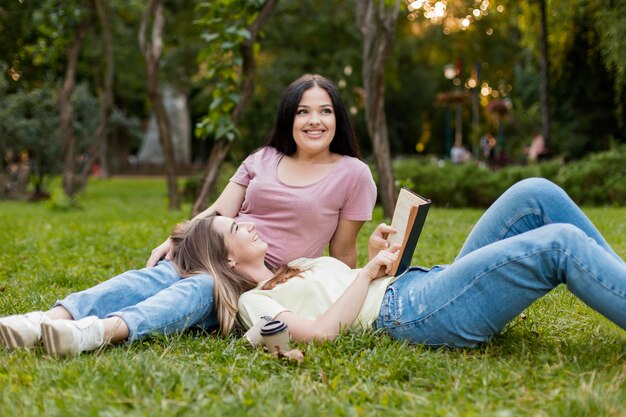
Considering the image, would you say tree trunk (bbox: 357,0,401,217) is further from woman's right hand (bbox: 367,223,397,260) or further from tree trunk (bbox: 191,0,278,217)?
woman's right hand (bbox: 367,223,397,260)

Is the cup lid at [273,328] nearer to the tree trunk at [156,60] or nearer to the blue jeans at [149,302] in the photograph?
the blue jeans at [149,302]

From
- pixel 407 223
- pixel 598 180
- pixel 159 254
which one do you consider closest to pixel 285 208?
pixel 159 254

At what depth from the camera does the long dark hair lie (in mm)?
3742

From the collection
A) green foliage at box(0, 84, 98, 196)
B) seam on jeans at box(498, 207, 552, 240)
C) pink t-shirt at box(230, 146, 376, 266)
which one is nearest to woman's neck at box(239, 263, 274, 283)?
pink t-shirt at box(230, 146, 376, 266)

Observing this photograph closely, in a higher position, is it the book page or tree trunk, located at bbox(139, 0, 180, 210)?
tree trunk, located at bbox(139, 0, 180, 210)

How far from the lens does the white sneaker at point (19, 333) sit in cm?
292

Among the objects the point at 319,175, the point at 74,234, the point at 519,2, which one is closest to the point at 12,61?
the point at 74,234

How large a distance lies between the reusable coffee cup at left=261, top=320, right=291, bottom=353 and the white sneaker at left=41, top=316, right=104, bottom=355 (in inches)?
26.6

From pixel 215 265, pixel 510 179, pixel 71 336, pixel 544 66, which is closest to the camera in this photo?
pixel 71 336

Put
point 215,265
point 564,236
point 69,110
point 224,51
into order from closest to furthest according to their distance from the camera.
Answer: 1. point 564,236
2. point 215,265
3. point 224,51
4. point 69,110

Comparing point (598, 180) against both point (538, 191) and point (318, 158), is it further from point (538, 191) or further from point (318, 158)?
point (538, 191)

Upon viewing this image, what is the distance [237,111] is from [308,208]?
4.47 metres

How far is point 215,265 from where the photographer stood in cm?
334

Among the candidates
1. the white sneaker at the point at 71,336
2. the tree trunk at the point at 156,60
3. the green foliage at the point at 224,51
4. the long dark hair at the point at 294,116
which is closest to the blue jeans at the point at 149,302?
the white sneaker at the point at 71,336
